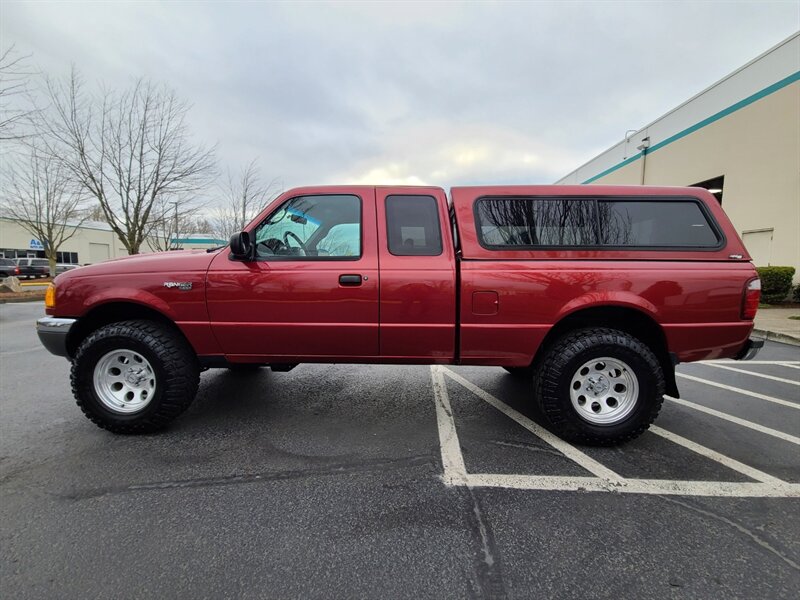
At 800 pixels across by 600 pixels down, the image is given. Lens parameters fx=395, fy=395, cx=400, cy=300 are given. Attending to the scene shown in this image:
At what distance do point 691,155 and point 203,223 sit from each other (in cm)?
3613

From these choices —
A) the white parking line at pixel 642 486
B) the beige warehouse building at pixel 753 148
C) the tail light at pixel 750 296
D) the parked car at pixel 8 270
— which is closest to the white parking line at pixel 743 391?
the tail light at pixel 750 296

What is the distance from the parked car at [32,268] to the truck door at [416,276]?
36.9 meters

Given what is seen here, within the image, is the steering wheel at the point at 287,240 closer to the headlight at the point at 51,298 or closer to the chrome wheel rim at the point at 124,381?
the chrome wheel rim at the point at 124,381

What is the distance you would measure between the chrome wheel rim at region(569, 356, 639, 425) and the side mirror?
269 cm

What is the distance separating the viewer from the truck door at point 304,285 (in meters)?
3.06

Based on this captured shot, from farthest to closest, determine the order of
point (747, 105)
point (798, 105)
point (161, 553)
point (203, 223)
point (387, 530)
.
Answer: point (203, 223) → point (747, 105) → point (798, 105) → point (387, 530) → point (161, 553)

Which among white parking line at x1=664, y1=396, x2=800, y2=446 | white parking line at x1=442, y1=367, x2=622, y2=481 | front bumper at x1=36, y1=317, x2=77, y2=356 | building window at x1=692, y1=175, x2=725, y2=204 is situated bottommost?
white parking line at x1=664, y1=396, x2=800, y2=446

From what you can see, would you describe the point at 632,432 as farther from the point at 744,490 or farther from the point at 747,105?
the point at 747,105

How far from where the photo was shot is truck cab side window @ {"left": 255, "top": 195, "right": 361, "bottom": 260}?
3170 millimetres

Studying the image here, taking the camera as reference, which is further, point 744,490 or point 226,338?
point 226,338

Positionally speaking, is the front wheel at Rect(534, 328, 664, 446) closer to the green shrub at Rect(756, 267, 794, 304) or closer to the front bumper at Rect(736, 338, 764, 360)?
the front bumper at Rect(736, 338, 764, 360)

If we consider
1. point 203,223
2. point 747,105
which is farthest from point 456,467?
point 203,223

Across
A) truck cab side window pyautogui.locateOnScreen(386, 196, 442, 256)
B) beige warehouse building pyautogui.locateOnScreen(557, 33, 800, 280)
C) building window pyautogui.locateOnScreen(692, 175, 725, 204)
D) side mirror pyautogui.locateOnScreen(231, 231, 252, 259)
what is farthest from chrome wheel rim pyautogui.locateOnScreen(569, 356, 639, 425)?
building window pyautogui.locateOnScreen(692, 175, 725, 204)

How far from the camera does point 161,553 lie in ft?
6.25
